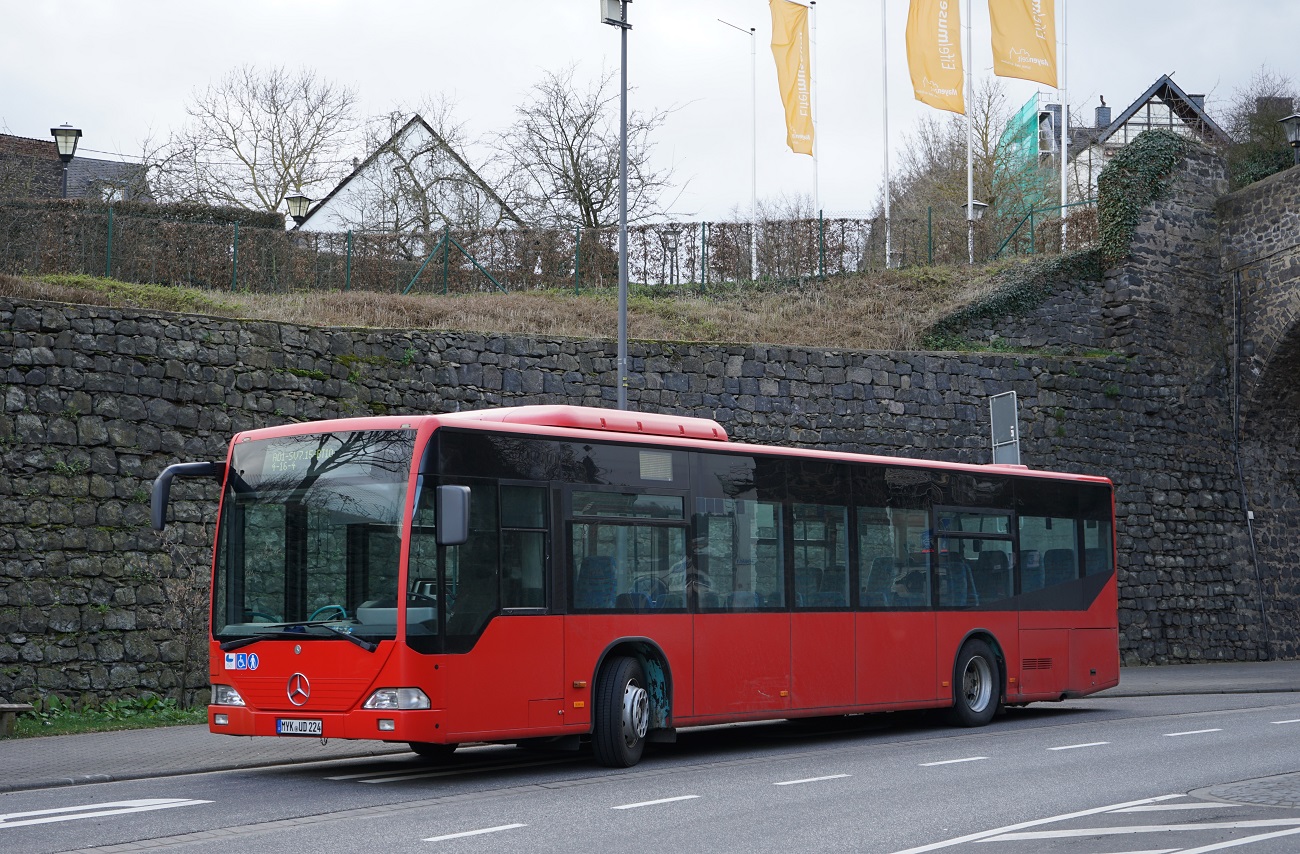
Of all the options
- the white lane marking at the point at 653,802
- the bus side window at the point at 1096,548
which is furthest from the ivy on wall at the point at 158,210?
the white lane marking at the point at 653,802

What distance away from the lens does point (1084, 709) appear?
18.2m

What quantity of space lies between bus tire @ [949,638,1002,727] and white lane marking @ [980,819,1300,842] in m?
7.00

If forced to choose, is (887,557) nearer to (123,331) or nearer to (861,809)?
(861,809)

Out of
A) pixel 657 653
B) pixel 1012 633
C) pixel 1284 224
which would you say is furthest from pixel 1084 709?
pixel 1284 224

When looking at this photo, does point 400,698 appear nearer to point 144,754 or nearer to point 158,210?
point 144,754

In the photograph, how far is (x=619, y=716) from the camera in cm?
1139

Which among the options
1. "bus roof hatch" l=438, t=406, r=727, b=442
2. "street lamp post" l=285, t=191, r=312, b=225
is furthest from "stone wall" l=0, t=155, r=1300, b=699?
"street lamp post" l=285, t=191, r=312, b=225

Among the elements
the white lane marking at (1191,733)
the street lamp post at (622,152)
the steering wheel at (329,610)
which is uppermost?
the street lamp post at (622,152)

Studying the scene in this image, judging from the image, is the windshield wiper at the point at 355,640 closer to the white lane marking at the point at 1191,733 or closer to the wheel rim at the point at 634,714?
the wheel rim at the point at 634,714

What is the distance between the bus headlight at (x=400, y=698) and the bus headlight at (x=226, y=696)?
1302 millimetres

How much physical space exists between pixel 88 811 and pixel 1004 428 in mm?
14531

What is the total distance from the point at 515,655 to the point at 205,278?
1611 centimetres

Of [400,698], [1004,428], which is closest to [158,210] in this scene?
[1004,428]

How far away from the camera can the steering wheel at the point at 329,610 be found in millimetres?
10289
